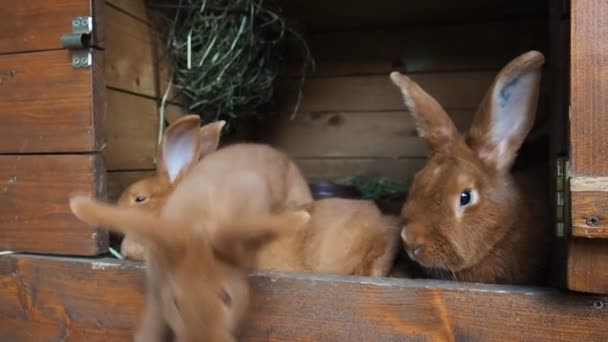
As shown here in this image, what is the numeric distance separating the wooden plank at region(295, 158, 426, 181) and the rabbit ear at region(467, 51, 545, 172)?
1060 millimetres

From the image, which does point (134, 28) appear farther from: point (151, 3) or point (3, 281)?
point (3, 281)

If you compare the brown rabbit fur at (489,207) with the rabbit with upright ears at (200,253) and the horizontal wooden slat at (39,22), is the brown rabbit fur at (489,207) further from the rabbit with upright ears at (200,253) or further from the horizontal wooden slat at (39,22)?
the horizontal wooden slat at (39,22)

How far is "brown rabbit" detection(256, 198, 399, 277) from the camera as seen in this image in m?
Result: 1.44

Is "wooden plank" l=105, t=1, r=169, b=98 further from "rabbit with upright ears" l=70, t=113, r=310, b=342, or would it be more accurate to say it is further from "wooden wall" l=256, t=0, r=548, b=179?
"rabbit with upright ears" l=70, t=113, r=310, b=342

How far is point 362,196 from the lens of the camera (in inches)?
85.4

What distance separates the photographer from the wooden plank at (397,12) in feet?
7.20

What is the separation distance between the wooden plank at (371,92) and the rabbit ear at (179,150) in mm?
867

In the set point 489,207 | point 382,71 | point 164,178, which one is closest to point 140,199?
point 164,178

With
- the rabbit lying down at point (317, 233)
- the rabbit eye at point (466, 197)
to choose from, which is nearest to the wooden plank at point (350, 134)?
the rabbit lying down at point (317, 233)

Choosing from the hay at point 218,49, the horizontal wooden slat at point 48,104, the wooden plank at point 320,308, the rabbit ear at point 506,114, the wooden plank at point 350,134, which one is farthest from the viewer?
the wooden plank at point 350,134

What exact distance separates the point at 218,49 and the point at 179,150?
55 cm

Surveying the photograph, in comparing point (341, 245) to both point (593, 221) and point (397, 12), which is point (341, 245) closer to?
point (593, 221)

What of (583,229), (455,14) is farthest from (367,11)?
(583,229)

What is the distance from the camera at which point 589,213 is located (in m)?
1.04
